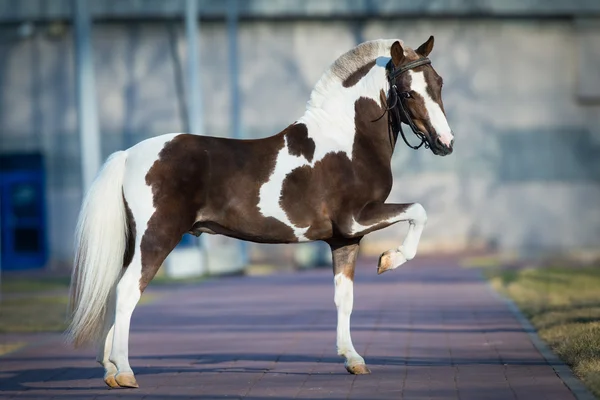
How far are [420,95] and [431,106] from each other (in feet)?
0.41

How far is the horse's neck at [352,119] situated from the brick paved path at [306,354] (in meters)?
1.86

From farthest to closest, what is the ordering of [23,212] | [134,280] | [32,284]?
1. [23,212]
2. [32,284]
3. [134,280]

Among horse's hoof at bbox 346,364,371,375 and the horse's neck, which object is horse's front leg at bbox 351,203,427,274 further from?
horse's hoof at bbox 346,364,371,375

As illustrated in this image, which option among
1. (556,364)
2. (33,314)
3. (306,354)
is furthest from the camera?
(33,314)

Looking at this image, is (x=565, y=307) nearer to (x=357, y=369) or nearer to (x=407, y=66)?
(x=357, y=369)

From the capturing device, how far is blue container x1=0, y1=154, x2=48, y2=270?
3828 cm

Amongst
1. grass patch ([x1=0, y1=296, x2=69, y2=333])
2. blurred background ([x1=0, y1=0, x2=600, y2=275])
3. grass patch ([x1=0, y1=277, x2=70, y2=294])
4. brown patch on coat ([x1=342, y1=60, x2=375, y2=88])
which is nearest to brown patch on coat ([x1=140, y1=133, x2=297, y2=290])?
brown patch on coat ([x1=342, y1=60, x2=375, y2=88])

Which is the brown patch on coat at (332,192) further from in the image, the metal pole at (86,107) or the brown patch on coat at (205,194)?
the metal pole at (86,107)

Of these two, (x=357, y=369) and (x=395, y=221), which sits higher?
(x=395, y=221)

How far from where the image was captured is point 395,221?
10.1 m

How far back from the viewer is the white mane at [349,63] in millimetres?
10734

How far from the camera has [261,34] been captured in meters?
37.6

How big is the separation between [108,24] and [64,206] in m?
5.40

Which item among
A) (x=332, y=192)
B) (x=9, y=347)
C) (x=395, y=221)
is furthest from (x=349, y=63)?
(x=9, y=347)
